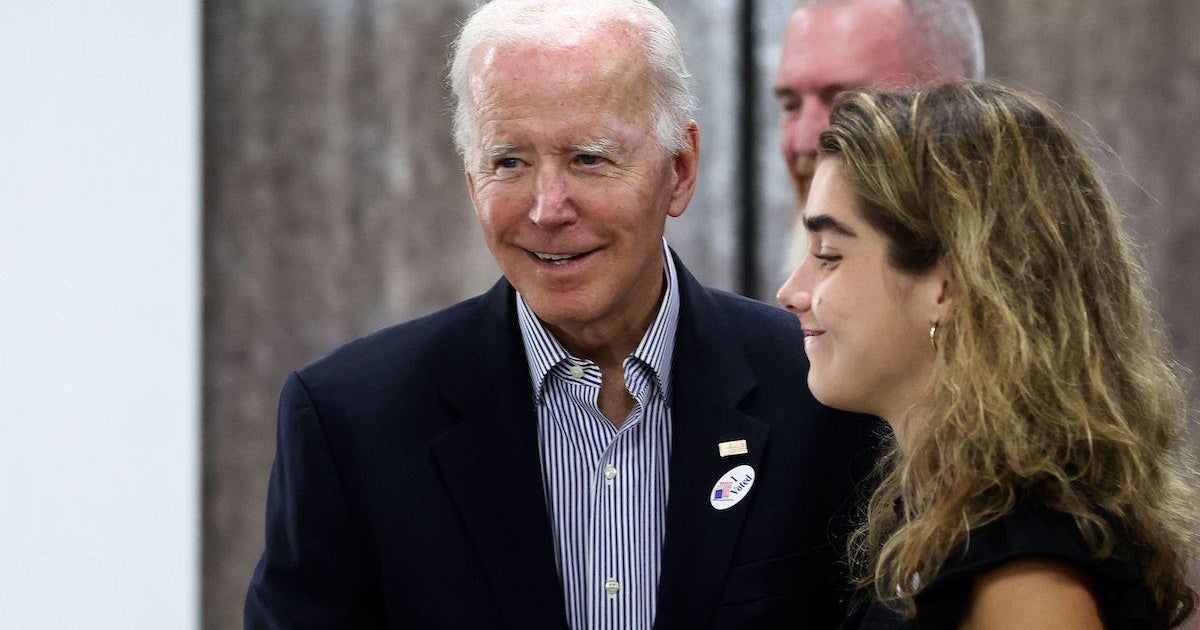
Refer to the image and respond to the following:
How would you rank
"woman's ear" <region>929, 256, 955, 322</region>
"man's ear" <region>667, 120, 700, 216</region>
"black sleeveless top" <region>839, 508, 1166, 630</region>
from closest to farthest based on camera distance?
"black sleeveless top" <region>839, 508, 1166, 630</region>
"woman's ear" <region>929, 256, 955, 322</region>
"man's ear" <region>667, 120, 700, 216</region>

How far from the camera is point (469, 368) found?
1.98 meters

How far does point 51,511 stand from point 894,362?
2671 millimetres

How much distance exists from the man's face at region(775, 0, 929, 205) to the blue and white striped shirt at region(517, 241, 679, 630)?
34.7 inches

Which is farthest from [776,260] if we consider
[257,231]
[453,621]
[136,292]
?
[453,621]

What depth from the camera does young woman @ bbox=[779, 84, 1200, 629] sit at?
4.94 feet

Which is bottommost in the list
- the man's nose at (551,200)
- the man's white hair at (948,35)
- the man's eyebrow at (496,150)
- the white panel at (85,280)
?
the white panel at (85,280)

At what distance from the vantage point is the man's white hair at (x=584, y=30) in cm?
187

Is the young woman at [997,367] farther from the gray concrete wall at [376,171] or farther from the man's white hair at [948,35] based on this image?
the gray concrete wall at [376,171]

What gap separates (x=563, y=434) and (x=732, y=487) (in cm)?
25

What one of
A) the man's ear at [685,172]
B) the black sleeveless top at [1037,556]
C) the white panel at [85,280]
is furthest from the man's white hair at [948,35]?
the white panel at [85,280]

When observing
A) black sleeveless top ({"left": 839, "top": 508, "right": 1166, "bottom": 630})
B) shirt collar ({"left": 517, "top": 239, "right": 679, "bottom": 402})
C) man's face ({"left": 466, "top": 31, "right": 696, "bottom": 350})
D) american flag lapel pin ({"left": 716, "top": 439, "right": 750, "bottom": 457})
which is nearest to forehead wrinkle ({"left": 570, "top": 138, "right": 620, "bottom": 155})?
man's face ({"left": 466, "top": 31, "right": 696, "bottom": 350})

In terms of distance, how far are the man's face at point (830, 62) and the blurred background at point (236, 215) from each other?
1.10 m

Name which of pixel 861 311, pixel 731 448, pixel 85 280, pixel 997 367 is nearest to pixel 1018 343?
pixel 997 367

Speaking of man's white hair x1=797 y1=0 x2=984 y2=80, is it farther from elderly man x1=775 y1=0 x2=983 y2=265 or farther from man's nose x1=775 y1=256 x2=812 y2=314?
man's nose x1=775 y1=256 x2=812 y2=314
